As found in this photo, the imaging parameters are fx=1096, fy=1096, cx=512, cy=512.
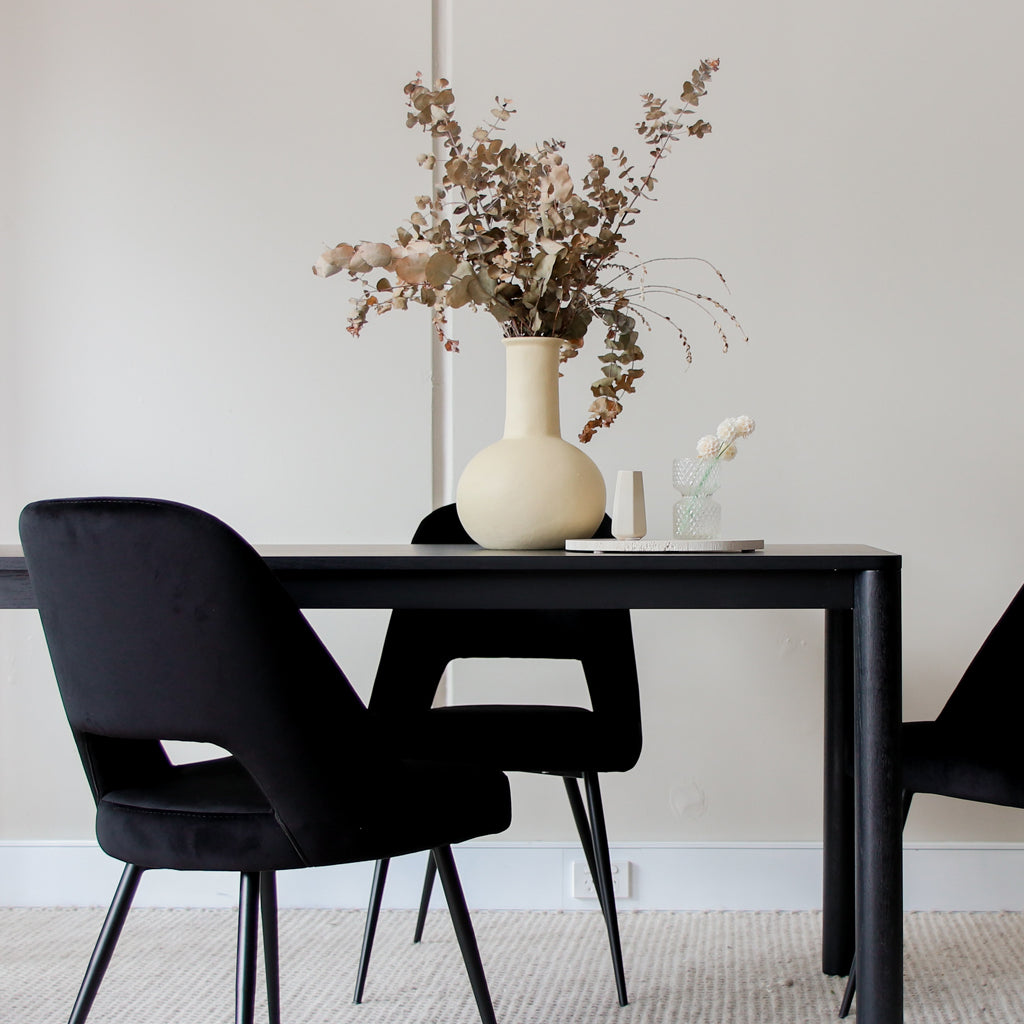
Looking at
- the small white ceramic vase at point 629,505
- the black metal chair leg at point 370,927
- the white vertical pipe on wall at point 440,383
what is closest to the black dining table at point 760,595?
the small white ceramic vase at point 629,505

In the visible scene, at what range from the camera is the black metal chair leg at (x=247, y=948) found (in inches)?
49.7

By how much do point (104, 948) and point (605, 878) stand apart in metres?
0.91

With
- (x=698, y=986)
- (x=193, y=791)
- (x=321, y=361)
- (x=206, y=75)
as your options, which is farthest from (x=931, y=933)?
(x=206, y=75)

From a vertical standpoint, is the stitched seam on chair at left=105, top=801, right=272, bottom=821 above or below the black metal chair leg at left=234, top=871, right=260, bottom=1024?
above

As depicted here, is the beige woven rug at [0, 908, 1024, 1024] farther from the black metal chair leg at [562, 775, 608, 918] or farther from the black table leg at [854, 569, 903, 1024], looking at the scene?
the black table leg at [854, 569, 903, 1024]

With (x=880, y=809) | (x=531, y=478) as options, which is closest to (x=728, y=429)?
(x=531, y=478)

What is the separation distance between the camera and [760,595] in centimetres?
133

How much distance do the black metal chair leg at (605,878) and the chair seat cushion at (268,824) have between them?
64 centimetres

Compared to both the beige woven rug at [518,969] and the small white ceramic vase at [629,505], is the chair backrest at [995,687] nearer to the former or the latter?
the beige woven rug at [518,969]

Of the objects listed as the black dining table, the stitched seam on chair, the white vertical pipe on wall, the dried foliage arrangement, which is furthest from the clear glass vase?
the white vertical pipe on wall

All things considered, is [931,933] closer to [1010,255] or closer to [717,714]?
[717,714]

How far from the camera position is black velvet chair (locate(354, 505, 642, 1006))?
1.98 m

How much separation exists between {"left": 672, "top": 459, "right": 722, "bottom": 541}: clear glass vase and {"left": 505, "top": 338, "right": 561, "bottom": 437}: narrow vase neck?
0.20 metres

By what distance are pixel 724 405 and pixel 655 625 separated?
0.54 metres
